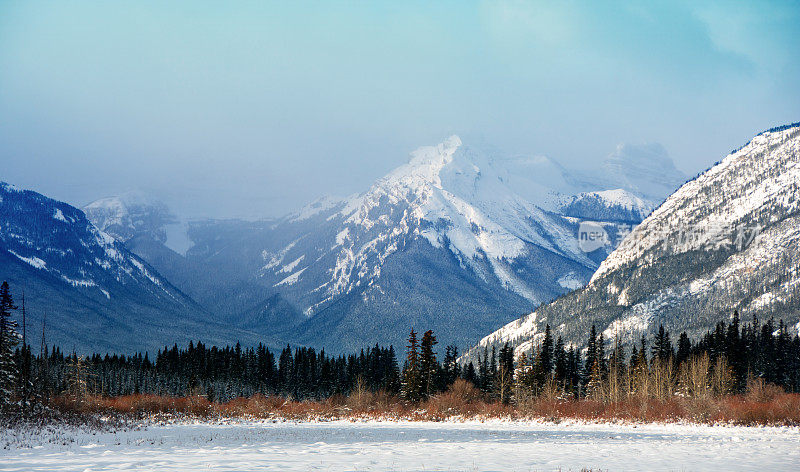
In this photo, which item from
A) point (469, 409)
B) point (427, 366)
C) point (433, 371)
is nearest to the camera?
point (469, 409)

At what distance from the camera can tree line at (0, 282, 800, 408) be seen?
72.9 meters

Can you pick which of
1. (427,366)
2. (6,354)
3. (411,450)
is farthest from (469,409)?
(6,354)

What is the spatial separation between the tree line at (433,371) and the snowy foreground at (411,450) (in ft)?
61.4

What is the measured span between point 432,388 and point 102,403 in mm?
38726

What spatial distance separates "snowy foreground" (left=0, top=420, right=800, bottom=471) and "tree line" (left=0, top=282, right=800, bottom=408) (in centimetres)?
1871

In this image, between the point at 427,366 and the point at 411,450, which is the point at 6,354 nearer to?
the point at 411,450

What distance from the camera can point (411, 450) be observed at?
101ft

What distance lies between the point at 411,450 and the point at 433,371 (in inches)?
2007

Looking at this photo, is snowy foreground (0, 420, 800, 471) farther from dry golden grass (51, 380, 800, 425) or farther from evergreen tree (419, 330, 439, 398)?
evergreen tree (419, 330, 439, 398)

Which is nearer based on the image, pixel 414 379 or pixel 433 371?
pixel 414 379

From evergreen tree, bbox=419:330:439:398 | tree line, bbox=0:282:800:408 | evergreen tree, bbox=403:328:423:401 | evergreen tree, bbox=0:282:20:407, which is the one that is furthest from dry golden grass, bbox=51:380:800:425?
evergreen tree, bbox=0:282:20:407

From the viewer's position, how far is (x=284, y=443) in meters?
34.7

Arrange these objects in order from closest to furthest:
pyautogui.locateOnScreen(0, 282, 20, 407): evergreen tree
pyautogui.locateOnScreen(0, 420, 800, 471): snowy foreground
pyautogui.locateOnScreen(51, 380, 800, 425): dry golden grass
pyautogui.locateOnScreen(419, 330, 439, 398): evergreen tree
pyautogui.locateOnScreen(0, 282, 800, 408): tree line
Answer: pyautogui.locateOnScreen(0, 420, 800, 471): snowy foreground < pyautogui.locateOnScreen(51, 380, 800, 425): dry golden grass < pyautogui.locateOnScreen(0, 282, 20, 407): evergreen tree < pyautogui.locateOnScreen(0, 282, 800, 408): tree line < pyautogui.locateOnScreen(419, 330, 439, 398): evergreen tree

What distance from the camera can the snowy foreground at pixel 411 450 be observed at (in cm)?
2464
